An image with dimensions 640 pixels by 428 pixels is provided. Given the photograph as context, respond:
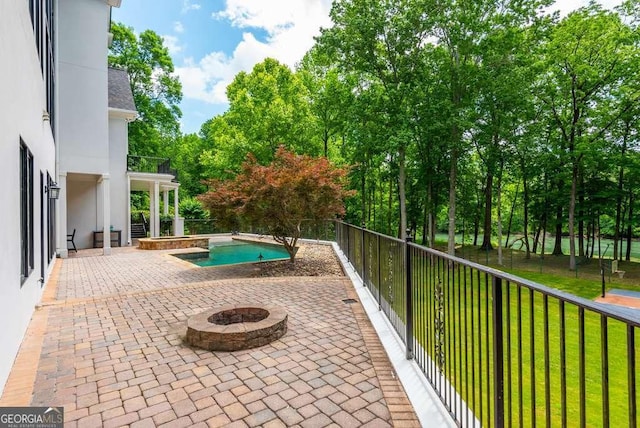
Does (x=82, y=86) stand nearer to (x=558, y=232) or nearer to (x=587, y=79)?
(x=587, y=79)

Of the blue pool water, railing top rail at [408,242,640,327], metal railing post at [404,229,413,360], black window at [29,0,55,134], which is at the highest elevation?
black window at [29,0,55,134]

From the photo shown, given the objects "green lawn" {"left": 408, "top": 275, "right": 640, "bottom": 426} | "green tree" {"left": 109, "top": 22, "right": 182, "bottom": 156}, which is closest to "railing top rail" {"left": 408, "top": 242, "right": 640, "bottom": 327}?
"green lawn" {"left": 408, "top": 275, "right": 640, "bottom": 426}

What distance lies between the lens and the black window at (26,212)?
4.16m

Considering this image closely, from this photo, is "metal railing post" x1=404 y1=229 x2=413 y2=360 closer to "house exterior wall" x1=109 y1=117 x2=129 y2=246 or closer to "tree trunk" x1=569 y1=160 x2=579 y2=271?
"house exterior wall" x1=109 y1=117 x2=129 y2=246

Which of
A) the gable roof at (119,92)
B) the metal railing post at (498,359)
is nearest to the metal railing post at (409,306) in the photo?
the metal railing post at (498,359)

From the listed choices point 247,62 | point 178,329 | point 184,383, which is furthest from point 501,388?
point 247,62

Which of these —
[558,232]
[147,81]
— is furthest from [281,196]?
[147,81]

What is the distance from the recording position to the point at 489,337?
3490mm

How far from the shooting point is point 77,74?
12828 mm

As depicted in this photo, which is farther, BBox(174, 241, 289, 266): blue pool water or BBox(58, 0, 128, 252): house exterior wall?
BBox(174, 241, 289, 266): blue pool water

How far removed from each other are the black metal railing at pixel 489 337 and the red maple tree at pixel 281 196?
112 inches

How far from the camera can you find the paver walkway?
8.55 feet

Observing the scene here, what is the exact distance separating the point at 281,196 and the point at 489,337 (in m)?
6.22

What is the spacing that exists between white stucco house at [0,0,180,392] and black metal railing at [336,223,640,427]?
12.4 ft
